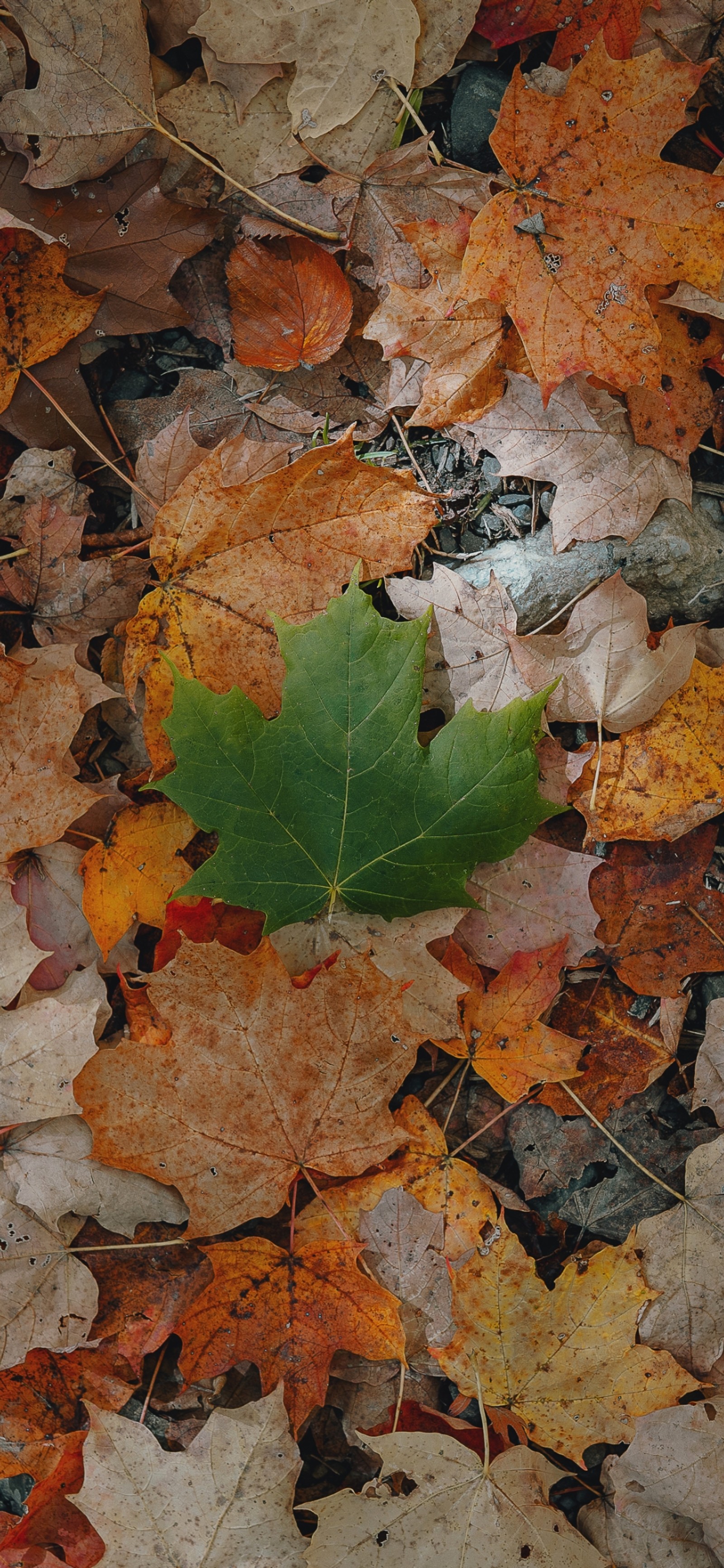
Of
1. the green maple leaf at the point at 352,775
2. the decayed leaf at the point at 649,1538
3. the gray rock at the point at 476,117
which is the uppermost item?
the gray rock at the point at 476,117

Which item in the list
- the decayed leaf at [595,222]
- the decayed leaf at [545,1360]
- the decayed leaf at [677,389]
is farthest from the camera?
the decayed leaf at [677,389]

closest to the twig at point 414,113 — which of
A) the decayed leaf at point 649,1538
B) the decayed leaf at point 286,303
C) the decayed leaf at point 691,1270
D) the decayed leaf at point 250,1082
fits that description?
the decayed leaf at point 286,303

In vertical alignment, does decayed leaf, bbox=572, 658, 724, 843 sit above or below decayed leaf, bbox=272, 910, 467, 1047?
above

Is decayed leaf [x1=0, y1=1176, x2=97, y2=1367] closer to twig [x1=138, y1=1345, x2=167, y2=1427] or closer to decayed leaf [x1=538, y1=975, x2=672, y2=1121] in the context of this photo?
twig [x1=138, y1=1345, x2=167, y2=1427]

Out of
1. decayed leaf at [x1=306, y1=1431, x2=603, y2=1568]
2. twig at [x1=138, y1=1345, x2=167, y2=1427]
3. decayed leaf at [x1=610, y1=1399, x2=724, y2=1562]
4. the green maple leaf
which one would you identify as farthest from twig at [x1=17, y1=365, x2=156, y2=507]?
decayed leaf at [x1=610, y1=1399, x2=724, y2=1562]

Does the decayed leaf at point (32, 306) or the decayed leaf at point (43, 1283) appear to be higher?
the decayed leaf at point (32, 306)

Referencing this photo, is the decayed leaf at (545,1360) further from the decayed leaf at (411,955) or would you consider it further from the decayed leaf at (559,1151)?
the decayed leaf at (411,955)
